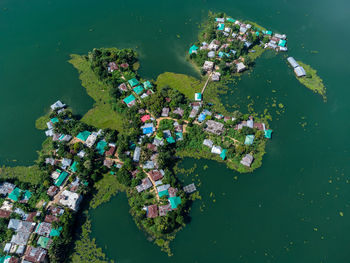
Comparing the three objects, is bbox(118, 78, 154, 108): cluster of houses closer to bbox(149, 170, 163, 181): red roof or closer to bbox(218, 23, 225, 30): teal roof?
bbox(149, 170, 163, 181): red roof

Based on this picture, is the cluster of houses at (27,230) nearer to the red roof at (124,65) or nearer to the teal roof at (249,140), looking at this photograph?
the red roof at (124,65)

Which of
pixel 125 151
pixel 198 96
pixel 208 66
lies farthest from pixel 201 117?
pixel 125 151

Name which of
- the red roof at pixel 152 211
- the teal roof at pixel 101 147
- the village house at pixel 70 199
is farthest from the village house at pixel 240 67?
the village house at pixel 70 199

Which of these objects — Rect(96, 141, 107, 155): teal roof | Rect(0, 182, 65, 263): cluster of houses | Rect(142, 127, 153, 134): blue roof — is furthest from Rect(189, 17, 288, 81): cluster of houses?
Rect(0, 182, 65, 263): cluster of houses

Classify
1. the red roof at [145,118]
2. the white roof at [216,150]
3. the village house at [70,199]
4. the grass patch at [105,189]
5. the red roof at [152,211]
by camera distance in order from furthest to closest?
the red roof at [145,118], the white roof at [216,150], the grass patch at [105,189], the village house at [70,199], the red roof at [152,211]

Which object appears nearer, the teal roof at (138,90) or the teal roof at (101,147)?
the teal roof at (101,147)

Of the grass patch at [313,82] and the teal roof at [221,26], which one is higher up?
the teal roof at [221,26]

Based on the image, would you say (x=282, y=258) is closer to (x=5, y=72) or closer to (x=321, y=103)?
(x=321, y=103)

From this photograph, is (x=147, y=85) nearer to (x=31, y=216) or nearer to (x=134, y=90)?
(x=134, y=90)
